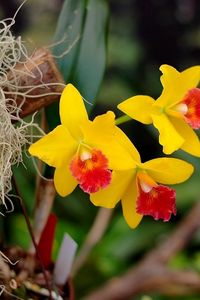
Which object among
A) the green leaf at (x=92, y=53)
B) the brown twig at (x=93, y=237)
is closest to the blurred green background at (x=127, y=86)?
the brown twig at (x=93, y=237)

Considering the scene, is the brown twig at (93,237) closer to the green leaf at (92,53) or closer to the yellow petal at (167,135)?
the green leaf at (92,53)

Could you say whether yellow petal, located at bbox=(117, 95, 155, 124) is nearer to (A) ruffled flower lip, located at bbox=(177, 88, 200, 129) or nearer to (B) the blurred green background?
(A) ruffled flower lip, located at bbox=(177, 88, 200, 129)

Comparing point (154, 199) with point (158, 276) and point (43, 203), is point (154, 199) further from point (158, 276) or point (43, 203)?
point (158, 276)

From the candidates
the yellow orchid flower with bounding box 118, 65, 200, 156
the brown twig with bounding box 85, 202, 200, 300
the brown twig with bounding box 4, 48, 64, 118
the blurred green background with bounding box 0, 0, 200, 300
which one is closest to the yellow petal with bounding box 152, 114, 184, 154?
the yellow orchid flower with bounding box 118, 65, 200, 156

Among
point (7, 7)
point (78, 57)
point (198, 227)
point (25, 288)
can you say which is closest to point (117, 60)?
point (7, 7)

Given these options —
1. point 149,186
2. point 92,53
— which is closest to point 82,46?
point 92,53
